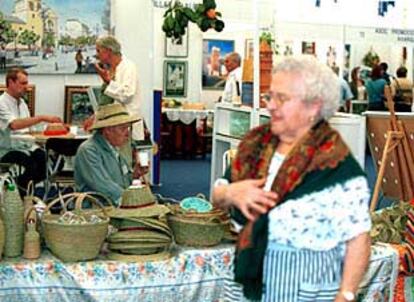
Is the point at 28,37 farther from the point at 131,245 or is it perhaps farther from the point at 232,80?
the point at 131,245

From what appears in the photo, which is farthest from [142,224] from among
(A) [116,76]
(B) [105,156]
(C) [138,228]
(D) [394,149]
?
(A) [116,76]

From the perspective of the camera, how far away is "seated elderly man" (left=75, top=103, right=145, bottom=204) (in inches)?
150

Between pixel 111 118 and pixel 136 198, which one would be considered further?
pixel 111 118

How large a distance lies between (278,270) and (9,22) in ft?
22.3

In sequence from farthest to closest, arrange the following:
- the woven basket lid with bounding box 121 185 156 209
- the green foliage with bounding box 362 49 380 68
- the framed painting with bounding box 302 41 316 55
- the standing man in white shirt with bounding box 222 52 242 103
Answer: the green foliage with bounding box 362 49 380 68, the framed painting with bounding box 302 41 316 55, the standing man in white shirt with bounding box 222 52 242 103, the woven basket lid with bounding box 121 185 156 209

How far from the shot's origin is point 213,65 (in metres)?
13.2

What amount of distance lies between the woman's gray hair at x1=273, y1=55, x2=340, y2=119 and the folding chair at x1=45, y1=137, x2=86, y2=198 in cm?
415

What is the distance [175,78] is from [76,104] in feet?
14.2

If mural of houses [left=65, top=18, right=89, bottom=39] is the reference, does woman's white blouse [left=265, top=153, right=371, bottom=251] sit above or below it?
below

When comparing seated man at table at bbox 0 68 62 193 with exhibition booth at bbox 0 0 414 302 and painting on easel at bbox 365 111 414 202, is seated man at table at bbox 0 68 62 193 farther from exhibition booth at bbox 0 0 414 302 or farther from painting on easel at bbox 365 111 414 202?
painting on easel at bbox 365 111 414 202

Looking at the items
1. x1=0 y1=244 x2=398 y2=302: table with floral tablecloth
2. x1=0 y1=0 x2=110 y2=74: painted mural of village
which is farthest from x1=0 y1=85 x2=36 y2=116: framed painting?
x1=0 y1=244 x2=398 y2=302: table with floral tablecloth

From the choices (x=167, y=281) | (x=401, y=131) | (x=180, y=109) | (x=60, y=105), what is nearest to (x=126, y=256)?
(x=167, y=281)

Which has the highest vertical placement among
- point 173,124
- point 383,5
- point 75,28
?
point 383,5

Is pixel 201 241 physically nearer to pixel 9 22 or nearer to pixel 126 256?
pixel 126 256
